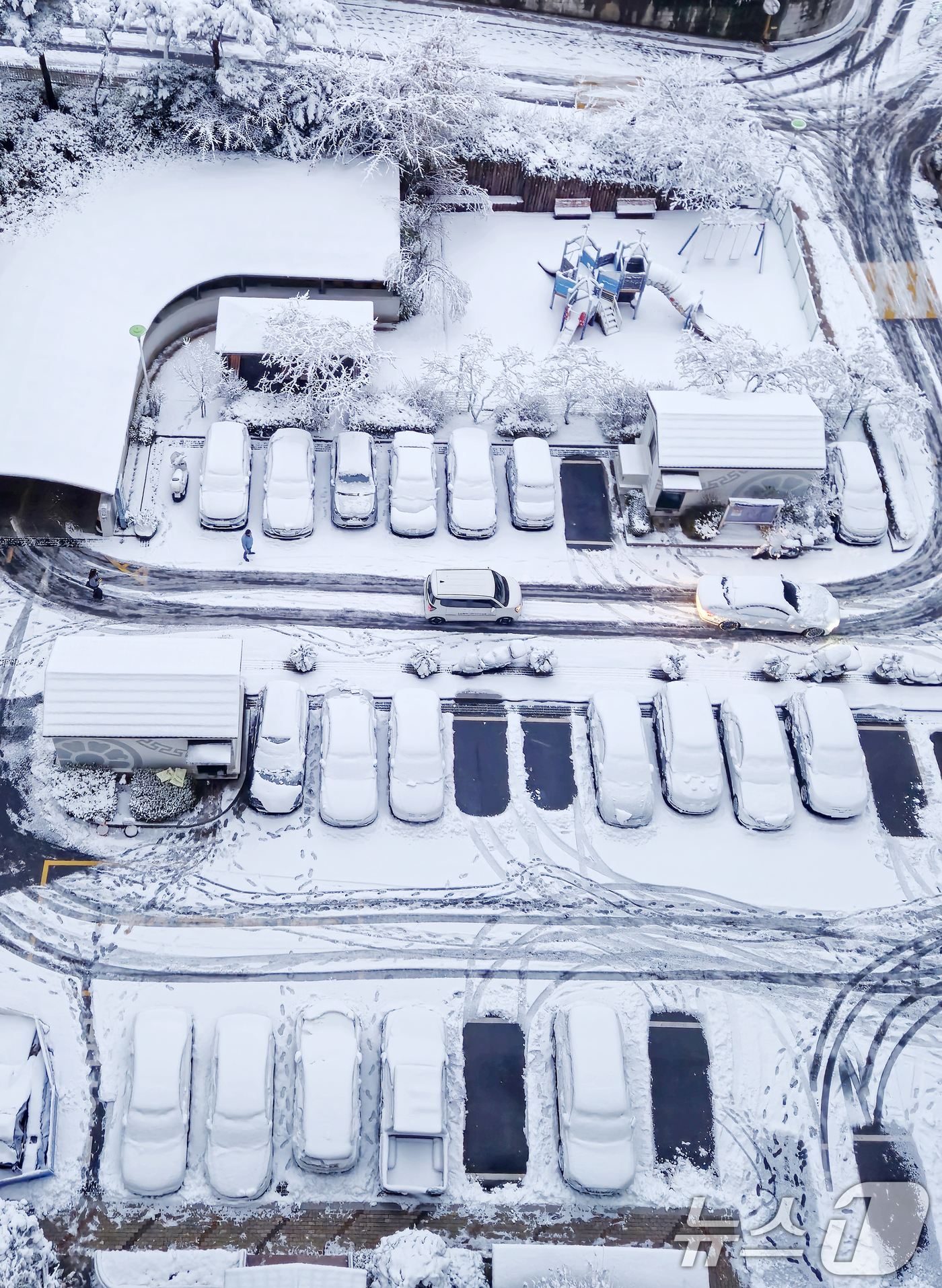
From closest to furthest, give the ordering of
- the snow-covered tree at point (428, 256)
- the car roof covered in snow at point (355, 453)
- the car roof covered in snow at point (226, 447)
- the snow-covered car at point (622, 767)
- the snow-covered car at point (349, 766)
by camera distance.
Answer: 1. the snow-covered car at point (349, 766)
2. the snow-covered car at point (622, 767)
3. the car roof covered in snow at point (226, 447)
4. the car roof covered in snow at point (355, 453)
5. the snow-covered tree at point (428, 256)

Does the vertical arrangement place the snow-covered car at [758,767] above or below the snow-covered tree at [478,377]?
below

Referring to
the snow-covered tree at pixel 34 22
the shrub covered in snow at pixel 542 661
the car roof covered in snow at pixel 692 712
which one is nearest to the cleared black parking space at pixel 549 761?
the shrub covered in snow at pixel 542 661

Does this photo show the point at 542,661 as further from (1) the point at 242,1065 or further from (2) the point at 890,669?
(1) the point at 242,1065

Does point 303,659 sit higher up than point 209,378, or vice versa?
point 209,378

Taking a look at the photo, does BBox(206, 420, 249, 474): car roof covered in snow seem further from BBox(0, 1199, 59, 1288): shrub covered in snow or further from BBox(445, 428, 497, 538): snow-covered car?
BBox(0, 1199, 59, 1288): shrub covered in snow

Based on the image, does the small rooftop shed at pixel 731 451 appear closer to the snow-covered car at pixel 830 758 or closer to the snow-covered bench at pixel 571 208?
the snow-covered car at pixel 830 758

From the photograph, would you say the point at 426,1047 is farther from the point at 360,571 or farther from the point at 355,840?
the point at 360,571

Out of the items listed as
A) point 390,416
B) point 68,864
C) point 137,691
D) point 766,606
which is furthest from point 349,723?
point 766,606

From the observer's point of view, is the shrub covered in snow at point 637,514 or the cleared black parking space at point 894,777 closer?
the cleared black parking space at point 894,777
